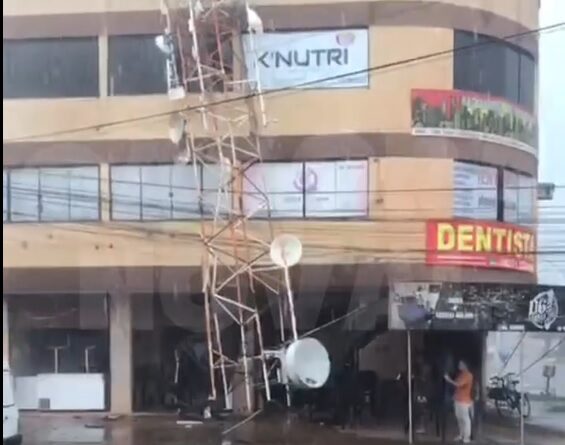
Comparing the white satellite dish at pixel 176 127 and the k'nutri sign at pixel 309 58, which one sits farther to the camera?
the white satellite dish at pixel 176 127

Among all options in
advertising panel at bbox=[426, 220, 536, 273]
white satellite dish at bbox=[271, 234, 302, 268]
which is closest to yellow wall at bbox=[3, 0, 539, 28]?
advertising panel at bbox=[426, 220, 536, 273]

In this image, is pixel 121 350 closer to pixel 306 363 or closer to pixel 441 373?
pixel 306 363

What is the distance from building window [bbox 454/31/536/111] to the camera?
996cm

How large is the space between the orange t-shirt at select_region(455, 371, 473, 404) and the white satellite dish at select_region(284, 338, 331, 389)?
→ 1.32 metres

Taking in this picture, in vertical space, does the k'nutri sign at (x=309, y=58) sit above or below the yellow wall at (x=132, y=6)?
below

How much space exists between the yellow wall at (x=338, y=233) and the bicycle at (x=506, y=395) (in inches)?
53.3

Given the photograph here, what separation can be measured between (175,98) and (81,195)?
1.25 m

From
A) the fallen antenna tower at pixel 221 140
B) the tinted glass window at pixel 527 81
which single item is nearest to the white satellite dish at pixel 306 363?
the fallen antenna tower at pixel 221 140

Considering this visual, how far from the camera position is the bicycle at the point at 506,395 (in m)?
9.82

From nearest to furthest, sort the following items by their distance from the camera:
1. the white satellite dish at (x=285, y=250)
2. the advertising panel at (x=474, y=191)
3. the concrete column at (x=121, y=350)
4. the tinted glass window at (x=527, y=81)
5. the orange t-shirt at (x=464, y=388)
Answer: the tinted glass window at (x=527, y=81)
the orange t-shirt at (x=464, y=388)
the white satellite dish at (x=285, y=250)
the advertising panel at (x=474, y=191)
the concrete column at (x=121, y=350)

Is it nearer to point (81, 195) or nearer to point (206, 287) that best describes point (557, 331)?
point (206, 287)

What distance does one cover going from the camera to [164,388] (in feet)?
34.4

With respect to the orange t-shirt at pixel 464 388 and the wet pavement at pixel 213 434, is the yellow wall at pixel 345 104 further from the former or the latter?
the wet pavement at pixel 213 434

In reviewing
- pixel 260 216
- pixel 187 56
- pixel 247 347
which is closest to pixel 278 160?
pixel 260 216
